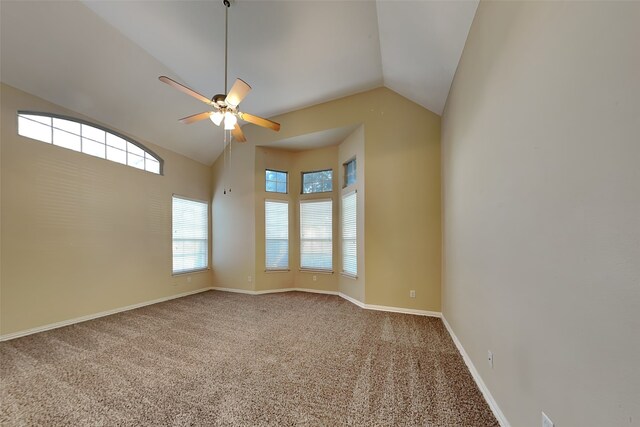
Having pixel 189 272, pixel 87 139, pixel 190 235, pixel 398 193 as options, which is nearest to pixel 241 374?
pixel 398 193

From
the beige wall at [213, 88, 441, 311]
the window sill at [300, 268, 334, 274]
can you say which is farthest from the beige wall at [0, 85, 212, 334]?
the beige wall at [213, 88, 441, 311]

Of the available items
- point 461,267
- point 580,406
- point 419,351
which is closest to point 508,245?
point 580,406

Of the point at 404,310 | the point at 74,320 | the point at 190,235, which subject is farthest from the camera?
the point at 190,235

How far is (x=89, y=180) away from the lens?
393 centimetres

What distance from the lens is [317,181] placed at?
5680 millimetres

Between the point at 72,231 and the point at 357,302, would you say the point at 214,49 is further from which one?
the point at 357,302

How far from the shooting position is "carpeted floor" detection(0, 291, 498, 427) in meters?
1.81

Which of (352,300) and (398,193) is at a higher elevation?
(398,193)

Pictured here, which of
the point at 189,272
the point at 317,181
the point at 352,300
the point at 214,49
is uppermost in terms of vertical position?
the point at 214,49

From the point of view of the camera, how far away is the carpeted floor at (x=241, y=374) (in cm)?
181

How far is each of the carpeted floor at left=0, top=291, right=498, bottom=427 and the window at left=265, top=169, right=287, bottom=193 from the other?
299cm

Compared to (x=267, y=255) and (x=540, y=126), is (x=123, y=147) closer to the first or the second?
(x=267, y=255)

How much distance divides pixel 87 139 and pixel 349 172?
4.60m

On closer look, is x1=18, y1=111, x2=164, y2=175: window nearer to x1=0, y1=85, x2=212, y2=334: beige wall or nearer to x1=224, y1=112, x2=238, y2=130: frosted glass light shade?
x1=0, y1=85, x2=212, y2=334: beige wall
